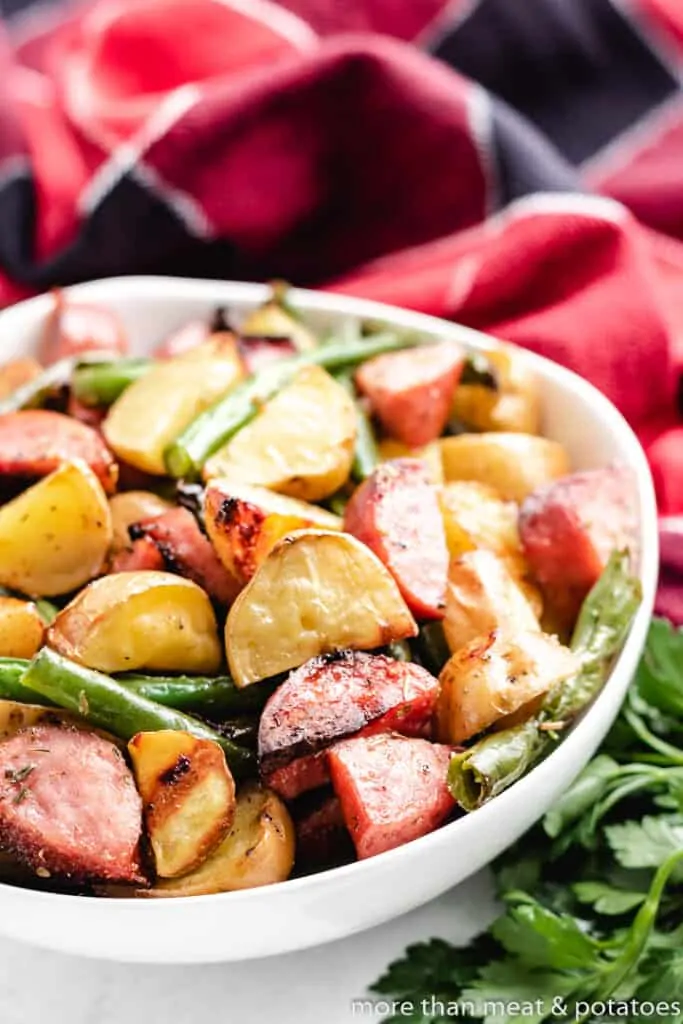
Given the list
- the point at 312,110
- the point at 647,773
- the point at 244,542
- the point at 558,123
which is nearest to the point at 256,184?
the point at 312,110

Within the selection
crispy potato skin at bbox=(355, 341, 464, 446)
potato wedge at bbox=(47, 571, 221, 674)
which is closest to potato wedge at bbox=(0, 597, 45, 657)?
potato wedge at bbox=(47, 571, 221, 674)

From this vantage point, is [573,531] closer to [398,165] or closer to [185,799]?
[185,799]

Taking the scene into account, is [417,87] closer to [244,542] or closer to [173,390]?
[173,390]

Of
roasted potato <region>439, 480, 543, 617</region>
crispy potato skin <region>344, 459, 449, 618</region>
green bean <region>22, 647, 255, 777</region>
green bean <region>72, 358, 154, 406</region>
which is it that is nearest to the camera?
green bean <region>22, 647, 255, 777</region>

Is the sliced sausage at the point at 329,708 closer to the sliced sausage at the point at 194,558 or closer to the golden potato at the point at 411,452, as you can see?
the sliced sausage at the point at 194,558

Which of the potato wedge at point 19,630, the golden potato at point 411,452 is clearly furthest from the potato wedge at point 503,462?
the potato wedge at point 19,630

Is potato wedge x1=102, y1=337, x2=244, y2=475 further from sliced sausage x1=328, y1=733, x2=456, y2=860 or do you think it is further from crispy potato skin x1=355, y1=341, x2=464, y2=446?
sliced sausage x1=328, y1=733, x2=456, y2=860
